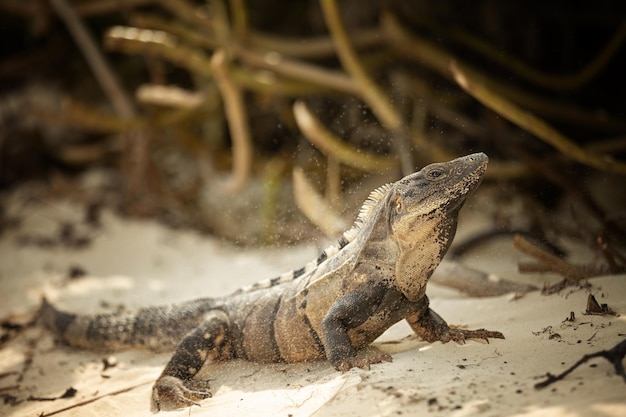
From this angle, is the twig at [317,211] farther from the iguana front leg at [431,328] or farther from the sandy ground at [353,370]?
the iguana front leg at [431,328]

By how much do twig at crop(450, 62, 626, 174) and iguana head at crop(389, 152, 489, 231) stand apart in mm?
1525

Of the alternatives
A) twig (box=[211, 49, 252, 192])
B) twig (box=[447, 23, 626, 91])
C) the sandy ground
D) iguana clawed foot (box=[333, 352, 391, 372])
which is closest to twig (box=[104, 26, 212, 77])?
twig (box=[211, 49, 252, 192])

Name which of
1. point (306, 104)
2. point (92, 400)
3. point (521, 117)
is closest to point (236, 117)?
point (306, 104)

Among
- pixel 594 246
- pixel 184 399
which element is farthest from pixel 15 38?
pixel 594 246

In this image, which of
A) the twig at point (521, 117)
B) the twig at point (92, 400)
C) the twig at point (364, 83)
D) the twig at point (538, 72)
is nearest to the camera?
the twig at point (92, 400)

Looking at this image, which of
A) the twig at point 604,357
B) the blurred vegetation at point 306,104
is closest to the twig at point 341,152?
the blurred vegetation at point 306,104

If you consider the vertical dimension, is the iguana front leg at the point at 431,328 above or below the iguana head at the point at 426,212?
below

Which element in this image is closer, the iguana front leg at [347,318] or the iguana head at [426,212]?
the iguana head at [426,212]

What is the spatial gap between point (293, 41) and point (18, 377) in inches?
221

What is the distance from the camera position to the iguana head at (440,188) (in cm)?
321

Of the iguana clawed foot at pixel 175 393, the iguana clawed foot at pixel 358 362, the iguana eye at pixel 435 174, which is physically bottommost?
the iguana clawed foot at pixel 175 393

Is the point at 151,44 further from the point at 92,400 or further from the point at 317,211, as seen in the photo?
the point at 92,400

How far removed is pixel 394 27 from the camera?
6.92 meters

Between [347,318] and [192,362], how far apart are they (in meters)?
1.14
